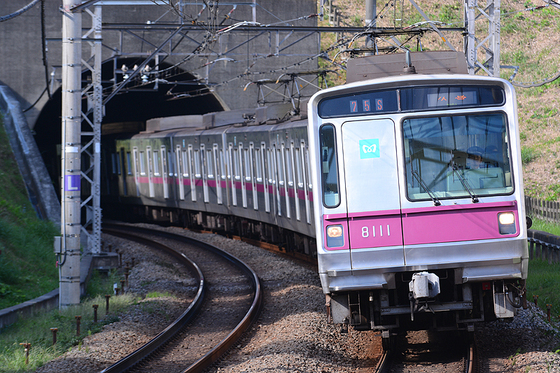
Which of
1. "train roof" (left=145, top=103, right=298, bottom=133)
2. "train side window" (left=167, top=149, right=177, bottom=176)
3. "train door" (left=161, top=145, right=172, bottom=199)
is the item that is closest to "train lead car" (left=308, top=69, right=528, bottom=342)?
"train roof" (left=145, top=103, right=298, bottom=133)

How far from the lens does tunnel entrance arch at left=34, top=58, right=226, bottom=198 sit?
3056 centimetres

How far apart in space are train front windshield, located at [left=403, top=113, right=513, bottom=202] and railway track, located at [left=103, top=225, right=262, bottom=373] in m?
3.09

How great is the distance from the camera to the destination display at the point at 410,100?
7.25m

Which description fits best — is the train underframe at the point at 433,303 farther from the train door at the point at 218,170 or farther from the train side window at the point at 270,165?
the train door at the point at 218,170

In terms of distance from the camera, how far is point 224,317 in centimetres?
1113

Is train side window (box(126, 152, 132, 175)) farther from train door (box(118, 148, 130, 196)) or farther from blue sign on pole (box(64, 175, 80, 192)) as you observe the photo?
blue sign on pole (box(64, 175, 80, 192))

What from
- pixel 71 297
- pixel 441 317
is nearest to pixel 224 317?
pixel 71 297

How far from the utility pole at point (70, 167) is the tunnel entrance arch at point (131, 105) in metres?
18.0

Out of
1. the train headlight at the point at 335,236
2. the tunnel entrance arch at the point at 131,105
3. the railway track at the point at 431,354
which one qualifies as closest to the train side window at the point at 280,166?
the railway track at the point at 431,354

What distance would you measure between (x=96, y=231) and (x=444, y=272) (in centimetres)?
1102

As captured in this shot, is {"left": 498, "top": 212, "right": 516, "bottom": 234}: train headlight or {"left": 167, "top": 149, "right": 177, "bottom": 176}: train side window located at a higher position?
{"left": 167, "top": 149, "right": 177, "bottom": 176}: train side window

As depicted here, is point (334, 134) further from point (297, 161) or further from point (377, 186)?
point (297, 161)

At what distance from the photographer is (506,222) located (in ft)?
23.2

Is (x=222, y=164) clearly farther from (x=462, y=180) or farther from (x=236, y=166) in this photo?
(x=462, y=180)
